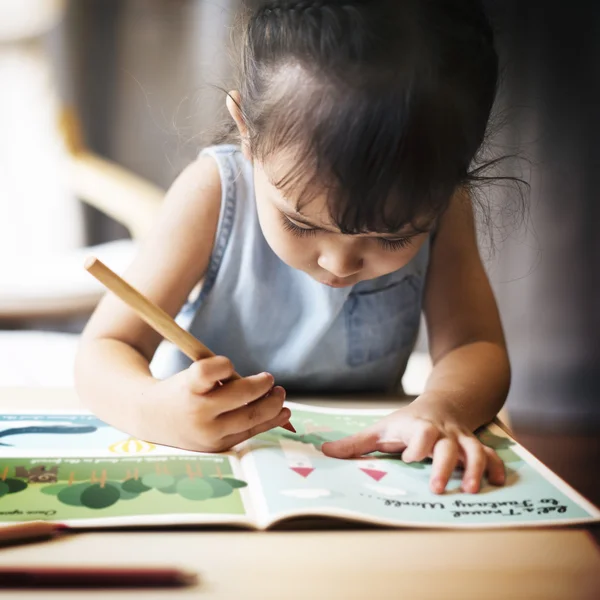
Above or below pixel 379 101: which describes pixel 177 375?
below

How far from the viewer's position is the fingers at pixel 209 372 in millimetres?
412

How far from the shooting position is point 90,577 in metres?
0.27

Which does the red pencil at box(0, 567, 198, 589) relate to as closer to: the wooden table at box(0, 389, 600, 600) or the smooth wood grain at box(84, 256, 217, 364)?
the wooden table at box(0, 389, 600, 600)

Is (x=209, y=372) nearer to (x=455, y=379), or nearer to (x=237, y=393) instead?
(x=237, y=393)

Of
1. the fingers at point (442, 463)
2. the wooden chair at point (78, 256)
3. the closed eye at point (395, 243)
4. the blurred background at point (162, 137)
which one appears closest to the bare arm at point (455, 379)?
the fingers at point (442, 463)

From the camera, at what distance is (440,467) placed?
391mm

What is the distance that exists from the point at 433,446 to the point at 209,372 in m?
0.13

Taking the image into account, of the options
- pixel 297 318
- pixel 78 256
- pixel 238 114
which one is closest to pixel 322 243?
pixel 238 114

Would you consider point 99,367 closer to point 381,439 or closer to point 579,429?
point 381,439

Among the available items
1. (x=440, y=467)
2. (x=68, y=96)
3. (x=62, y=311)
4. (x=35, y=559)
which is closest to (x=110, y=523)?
(x=35, y=559)

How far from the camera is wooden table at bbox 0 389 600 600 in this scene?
28 centimetres

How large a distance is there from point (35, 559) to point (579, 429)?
120 centimetres

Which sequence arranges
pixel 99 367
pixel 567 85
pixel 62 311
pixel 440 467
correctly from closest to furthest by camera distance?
pixel 440 467 < pixel 99 367 < pixel 62 311 < pixel 567 85

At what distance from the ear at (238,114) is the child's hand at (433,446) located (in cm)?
19
